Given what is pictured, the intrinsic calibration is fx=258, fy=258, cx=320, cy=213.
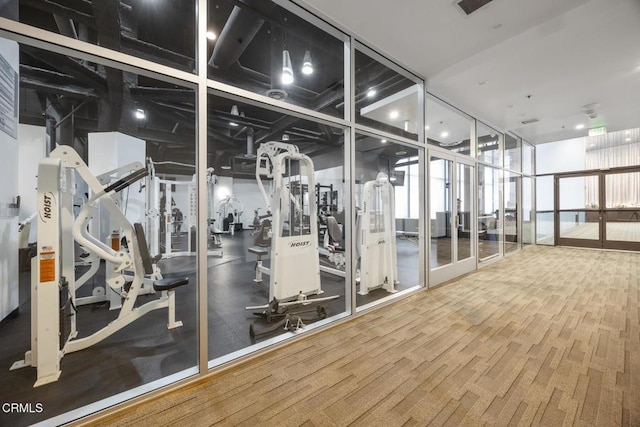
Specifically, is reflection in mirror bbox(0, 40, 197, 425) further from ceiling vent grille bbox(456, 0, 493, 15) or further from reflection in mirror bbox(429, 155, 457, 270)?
reflection in mirror bbox(429, 155, 457, 270)

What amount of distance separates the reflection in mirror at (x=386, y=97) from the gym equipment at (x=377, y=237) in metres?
0.90

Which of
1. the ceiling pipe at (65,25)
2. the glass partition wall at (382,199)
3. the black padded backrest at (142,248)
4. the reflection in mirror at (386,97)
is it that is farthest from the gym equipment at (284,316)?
the ceiling pipe at (65,25)

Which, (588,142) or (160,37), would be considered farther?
(588,142)

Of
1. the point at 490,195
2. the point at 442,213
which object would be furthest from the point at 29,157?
the point at 442,213

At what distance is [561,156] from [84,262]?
11.9 m

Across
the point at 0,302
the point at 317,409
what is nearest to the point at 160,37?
the point at 0,302

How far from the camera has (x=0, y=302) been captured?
2.59 metres

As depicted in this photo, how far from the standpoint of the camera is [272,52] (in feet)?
12.9

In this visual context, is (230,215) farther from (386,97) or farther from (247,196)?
(386,97)

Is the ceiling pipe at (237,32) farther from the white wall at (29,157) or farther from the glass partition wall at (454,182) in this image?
the white wall at (29,157)

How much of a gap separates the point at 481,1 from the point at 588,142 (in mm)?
9004

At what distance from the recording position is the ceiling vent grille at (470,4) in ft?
7.86

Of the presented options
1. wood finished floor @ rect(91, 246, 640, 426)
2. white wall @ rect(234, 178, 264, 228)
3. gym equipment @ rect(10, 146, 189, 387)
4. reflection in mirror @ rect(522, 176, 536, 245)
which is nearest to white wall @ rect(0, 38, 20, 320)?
gym equipment @ rect(10, 146, 189, 387)

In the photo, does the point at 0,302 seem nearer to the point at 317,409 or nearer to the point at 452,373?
the point at 317,409
